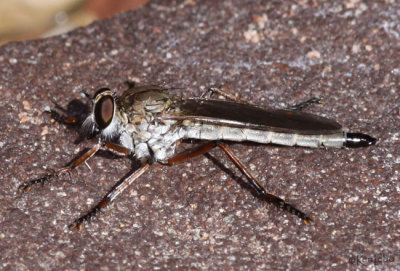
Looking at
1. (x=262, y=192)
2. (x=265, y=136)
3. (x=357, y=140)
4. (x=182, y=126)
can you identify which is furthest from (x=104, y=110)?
(x=357, y=140)

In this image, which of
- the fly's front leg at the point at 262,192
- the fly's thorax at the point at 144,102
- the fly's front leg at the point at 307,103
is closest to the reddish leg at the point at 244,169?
the fly's front leg at the point at 262,192

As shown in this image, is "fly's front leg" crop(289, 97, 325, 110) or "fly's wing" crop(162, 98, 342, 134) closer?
"fly's wing" crop(162, 98, 342, 134)

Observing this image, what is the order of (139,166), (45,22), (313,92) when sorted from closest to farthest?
1. (139,166)
2. (313,92)
3. (45,22)

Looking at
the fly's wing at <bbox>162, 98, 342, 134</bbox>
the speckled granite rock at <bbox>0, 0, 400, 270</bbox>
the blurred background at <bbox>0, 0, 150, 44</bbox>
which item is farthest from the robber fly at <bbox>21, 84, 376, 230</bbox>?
the blurred background at <bbox>0, 0, 150, 44</bbox>

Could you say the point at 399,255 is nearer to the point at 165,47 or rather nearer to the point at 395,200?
the point at 395,200

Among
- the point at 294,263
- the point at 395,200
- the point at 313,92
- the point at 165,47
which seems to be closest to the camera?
the point at 294,263

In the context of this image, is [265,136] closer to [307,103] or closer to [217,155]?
[217,155]

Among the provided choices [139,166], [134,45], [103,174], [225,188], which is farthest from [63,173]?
[134,45]

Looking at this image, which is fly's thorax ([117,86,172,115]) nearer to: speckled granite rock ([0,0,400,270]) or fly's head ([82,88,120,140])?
fly's head ([82,88,120,140])
